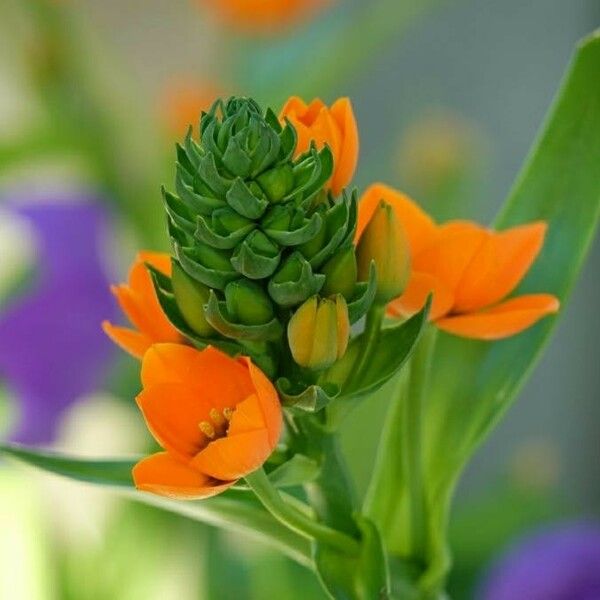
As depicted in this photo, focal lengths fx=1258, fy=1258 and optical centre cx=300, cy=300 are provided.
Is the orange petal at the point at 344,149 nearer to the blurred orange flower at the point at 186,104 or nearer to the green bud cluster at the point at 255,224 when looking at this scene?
the green bud cluster at the point at 255,224

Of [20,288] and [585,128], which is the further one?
[20,288]

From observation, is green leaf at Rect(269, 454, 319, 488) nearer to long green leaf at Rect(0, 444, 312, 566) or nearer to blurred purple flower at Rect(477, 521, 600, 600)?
long green leaf at Rect(0, 444, 312, 566)

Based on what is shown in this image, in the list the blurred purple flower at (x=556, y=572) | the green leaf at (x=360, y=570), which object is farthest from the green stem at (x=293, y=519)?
the blurred purple flower at (x=556, y=572)

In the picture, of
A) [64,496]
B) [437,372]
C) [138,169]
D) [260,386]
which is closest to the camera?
[260,386]

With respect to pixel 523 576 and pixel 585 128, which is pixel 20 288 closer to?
pixel 523 576

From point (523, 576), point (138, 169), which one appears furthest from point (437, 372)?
point (138, 169)
